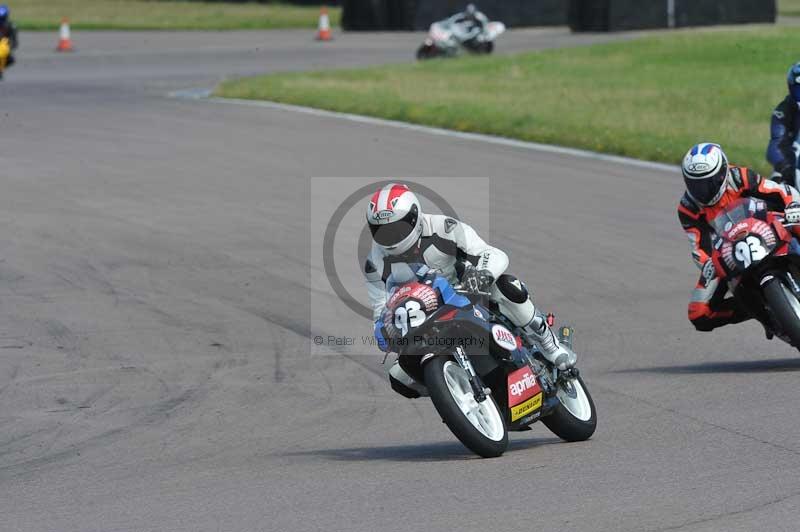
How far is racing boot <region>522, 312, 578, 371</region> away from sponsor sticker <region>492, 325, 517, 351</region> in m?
0.29

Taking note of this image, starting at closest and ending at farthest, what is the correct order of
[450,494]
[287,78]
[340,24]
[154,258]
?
[450,494] < [154,258] < [287,78] < [340,24]

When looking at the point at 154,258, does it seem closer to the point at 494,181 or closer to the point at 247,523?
the point at 494,181

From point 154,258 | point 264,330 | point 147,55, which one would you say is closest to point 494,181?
point 154,258

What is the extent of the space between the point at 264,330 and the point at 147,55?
91.9 feet

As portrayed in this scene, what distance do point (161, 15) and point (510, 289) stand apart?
50107 millimetres


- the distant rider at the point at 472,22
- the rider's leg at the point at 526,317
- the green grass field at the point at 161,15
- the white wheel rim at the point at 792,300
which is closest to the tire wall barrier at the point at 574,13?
the green grass field at the point at 161,15

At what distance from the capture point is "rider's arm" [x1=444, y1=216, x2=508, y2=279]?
7727mm

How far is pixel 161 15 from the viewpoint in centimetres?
5625

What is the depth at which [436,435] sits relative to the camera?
8.63 m

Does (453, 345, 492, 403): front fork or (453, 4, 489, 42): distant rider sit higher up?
(453, 345, 492, 403): front fork

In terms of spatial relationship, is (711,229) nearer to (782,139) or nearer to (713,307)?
(713,307)

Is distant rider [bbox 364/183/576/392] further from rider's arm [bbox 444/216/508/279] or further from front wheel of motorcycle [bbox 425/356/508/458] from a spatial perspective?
front wheel of motorcycle [bbox 425/356/508/458]

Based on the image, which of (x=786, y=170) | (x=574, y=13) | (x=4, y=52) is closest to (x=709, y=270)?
(x=786, y=170)

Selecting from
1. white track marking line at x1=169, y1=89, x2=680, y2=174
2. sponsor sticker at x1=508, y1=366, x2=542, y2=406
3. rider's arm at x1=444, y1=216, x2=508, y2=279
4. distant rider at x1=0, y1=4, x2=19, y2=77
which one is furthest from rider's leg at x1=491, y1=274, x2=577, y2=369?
distant rider at x1=0, y1=4, x2=19, y2=77
